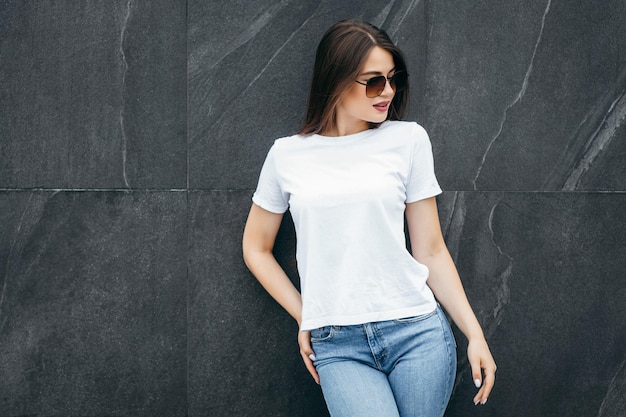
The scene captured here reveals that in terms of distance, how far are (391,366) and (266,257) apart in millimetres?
768

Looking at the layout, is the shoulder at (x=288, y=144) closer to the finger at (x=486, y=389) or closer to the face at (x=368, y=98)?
the face at (x=368, y=98)

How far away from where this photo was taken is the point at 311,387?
325 cm

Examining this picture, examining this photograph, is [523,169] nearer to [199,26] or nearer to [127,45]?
[199,26]

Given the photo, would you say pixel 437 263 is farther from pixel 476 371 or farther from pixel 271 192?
pixel 271 192

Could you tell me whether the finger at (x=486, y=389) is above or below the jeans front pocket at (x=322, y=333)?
below

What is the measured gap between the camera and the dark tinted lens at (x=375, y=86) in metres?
2.48

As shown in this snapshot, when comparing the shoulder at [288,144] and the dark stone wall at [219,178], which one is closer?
the shoulder at [288,144]

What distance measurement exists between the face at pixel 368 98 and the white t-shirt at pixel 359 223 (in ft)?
0.30

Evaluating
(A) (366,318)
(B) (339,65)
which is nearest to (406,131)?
(B) (339,65)

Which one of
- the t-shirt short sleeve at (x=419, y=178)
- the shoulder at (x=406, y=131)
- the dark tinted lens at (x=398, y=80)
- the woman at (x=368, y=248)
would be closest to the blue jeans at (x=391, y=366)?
the woman at (x=368, y=248)

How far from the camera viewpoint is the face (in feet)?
8.18

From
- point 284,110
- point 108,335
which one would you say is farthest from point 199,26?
point 108,335

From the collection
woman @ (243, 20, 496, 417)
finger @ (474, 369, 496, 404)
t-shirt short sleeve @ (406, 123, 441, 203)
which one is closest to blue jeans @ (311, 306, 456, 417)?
woman @ (243, 20, 496, 417)

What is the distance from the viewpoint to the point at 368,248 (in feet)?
8.00
